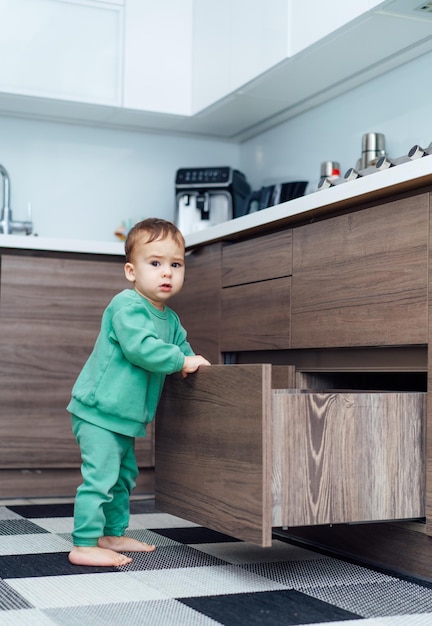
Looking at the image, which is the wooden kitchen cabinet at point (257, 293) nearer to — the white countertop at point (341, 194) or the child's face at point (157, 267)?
the white countertop at point (341, 194)

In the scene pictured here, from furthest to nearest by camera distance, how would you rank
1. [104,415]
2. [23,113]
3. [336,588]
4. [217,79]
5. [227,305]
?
[23,113] < [217,79] < [227,305] < [104,415] < [336,588]

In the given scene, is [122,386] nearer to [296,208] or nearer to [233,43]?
[296,208]

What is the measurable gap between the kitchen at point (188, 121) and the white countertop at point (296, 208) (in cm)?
1

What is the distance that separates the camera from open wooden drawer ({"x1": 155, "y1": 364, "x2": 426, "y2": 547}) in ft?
5.07

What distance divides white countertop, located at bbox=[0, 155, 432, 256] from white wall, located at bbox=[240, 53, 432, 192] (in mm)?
553

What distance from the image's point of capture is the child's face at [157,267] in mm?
1894

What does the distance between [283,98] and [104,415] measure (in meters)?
1.58

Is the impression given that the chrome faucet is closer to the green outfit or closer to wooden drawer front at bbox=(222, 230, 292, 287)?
wooden drawer front at bbox=(222, 230, 292, 287)

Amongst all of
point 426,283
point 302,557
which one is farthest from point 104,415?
point 426,283

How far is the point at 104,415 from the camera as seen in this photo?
1.86 metres

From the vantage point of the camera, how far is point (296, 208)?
214cm

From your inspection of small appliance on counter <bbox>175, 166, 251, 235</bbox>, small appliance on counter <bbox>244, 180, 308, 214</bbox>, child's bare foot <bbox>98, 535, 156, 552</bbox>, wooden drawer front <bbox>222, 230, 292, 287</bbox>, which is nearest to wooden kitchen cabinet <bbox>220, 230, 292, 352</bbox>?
wooden drawer front <bbox>222, 230, 292, 287</bbox>

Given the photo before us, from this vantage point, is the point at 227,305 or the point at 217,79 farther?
the point at 217,79

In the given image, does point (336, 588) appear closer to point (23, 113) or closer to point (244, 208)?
point (244, 208)
